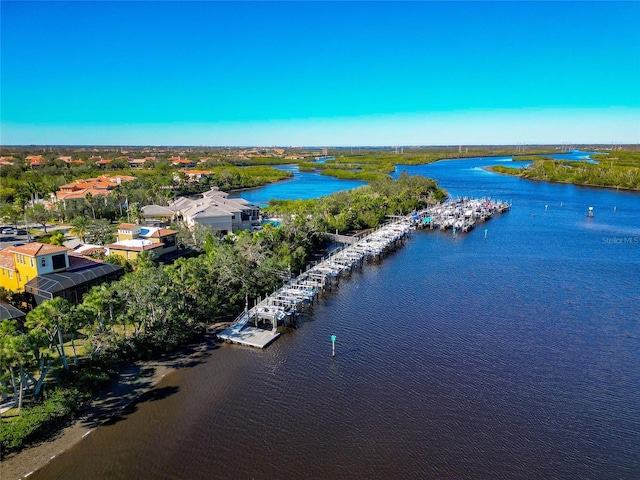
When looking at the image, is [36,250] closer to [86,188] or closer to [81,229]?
[81,229]

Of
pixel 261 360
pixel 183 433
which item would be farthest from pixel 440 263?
pixel 183 433

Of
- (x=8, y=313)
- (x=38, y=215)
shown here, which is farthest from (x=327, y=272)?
(x=38, y=215)

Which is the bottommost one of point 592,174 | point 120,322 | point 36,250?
point 120,322

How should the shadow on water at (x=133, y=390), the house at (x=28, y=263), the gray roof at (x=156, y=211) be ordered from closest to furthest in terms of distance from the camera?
the shadow on water at (x=133, y=390)
the house at (x=28, y=263)
the gray roof at (x=156, y=211)

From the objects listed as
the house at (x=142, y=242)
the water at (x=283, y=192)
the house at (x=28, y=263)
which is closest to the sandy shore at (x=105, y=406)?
the house at (x=28, y=263)

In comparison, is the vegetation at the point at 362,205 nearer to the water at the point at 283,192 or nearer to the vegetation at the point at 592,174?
the water at the point at 283,192

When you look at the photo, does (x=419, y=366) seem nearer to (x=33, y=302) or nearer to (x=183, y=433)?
(x=183, y=433)
